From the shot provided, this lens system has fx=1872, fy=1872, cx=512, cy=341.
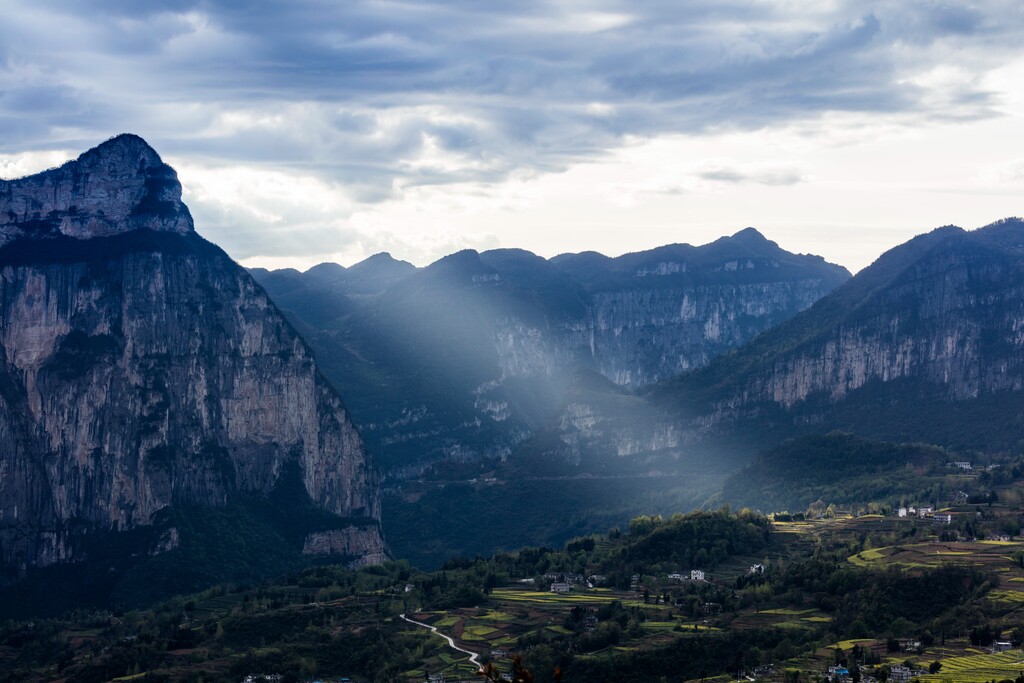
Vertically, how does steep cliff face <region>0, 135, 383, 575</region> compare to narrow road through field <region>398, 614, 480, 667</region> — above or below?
above

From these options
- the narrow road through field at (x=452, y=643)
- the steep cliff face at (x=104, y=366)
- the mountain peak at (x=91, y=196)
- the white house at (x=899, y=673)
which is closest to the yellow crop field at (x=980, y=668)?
the white house at (x=899, y=673)

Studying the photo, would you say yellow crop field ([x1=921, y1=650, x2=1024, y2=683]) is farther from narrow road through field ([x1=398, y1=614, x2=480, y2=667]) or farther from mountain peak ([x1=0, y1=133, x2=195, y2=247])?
mountain peak ([x1=0, y1=133, x2=195, y2=247])

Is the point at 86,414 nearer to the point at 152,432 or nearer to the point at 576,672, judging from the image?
the point at 152,432

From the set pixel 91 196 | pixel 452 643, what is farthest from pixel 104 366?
pixel 452 643

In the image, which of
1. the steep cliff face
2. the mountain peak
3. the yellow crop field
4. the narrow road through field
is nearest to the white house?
the yellow crop field

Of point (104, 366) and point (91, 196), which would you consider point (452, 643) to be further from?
point (91, 196)
